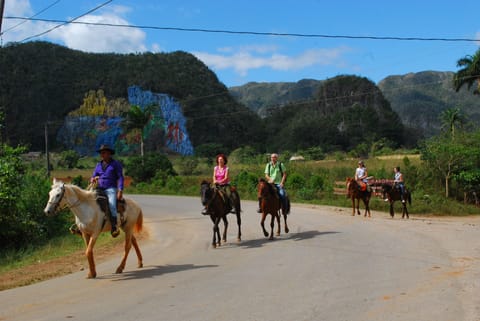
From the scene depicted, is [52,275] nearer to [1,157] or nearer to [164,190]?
[1,157]

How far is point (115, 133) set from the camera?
106812 millimetres

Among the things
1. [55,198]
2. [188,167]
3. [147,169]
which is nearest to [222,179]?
[55,198]

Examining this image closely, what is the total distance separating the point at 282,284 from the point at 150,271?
123 inches

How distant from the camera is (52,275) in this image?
10.3m

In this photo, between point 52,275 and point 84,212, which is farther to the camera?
point 52,275

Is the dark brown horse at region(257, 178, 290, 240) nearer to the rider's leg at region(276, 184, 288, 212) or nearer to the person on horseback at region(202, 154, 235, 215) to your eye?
the rider's leg at region(276, 184, 288, 212)

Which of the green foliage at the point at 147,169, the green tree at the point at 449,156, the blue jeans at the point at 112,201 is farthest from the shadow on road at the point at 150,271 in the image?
the green foliage at the point at 147,169

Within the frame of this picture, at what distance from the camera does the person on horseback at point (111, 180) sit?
9922 millimetres

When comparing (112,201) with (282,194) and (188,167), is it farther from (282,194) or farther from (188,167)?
(188,167)

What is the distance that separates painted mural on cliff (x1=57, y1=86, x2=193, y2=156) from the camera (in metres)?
105

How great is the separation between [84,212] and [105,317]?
3.34 m

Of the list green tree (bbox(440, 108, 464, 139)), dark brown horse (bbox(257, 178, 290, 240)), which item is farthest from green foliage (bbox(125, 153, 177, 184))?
green tree (bbox(440, 108, 464, 139))

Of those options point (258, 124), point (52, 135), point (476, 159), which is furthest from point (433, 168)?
point (258, 124)

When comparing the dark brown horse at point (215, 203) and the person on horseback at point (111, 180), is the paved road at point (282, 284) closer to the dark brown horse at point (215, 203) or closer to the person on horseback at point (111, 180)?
the dark brown horse at point (215, 203)
